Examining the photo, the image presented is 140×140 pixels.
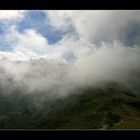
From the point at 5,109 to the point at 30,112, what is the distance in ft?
5.18

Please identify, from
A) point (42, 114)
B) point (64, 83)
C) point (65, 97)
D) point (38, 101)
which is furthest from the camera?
point (65, 97)

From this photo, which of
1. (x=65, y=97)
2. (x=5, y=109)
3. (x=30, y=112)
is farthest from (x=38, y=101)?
(x=65, y=97)

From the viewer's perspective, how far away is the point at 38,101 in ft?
48.7

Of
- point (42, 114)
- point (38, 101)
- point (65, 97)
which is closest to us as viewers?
point (42, 114)
